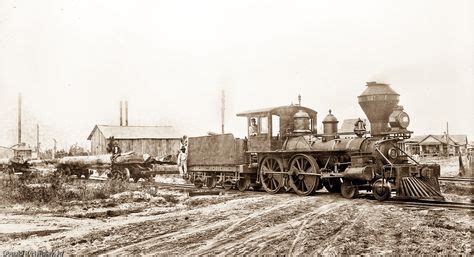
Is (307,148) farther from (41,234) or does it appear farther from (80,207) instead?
(41,234)

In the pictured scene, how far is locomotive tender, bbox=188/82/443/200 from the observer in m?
11.5

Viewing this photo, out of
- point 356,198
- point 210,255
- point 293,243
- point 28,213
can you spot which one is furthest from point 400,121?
point 28,213

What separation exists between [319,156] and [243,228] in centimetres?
607

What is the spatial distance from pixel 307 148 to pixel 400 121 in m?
2.83

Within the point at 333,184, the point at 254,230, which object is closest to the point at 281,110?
the point at 333,184

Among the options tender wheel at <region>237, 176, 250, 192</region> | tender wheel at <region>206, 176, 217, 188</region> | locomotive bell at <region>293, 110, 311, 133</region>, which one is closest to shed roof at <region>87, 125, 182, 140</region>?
tender wheel at <region>206, 176, 217, 188</region>

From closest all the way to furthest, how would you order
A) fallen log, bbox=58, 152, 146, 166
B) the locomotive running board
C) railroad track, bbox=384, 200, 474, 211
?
railroad track, bbox=384, 200, 474, 211 < the locomotive running board < fallen log, bbox=58, 152, 146, 166

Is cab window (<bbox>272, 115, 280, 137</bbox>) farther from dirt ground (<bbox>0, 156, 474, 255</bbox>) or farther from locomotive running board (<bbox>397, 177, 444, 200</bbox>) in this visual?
locomotive running board (<bbox>397, 177, 444, 200</bbox>)

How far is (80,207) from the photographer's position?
11508mm

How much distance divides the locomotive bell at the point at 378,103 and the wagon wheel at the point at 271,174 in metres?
3.38

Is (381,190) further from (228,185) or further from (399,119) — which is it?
(228,185)

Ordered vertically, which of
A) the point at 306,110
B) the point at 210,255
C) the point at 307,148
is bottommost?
the point at 210,255

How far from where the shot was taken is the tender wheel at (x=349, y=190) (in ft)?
40.4

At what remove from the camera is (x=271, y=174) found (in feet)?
48.4
